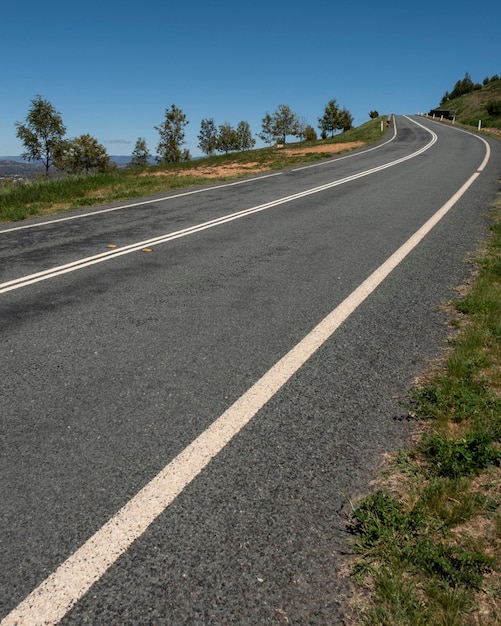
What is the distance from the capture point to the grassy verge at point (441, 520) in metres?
1.74

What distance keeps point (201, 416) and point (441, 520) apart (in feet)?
4.96

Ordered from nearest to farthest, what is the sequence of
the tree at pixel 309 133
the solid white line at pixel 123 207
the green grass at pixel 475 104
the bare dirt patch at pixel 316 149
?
the solid white line at pixel 123 207
the bare dirt patch at pixel 316 149
the green grass at pixel 475 104
the tree at pixel 309 133

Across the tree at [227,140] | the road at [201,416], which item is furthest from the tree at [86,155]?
the road at [201,416]

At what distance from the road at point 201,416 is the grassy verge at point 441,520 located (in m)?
0.13

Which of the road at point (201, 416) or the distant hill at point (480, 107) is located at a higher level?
the distant hill at point (480, 107)

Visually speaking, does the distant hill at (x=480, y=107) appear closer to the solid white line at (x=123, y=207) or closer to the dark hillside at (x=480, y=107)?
the dark hillside at (x=480, y=107)

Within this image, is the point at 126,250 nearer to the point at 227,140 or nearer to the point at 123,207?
the point at 123,207

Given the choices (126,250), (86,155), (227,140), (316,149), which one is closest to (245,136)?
(227,140)

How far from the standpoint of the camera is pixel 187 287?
5371 mm

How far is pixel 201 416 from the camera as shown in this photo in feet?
9.69

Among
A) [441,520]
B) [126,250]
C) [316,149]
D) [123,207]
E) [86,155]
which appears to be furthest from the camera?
[86,155]

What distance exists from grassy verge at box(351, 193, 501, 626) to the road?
0.13 metres

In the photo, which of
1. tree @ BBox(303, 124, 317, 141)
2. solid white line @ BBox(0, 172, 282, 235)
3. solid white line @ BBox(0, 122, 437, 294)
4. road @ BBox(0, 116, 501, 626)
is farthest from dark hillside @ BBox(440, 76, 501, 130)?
road @ BBox(0, 116, 501, 626)

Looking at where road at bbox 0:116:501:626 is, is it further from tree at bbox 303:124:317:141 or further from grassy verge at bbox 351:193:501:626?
tree at bbox 303:124:317:141
